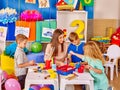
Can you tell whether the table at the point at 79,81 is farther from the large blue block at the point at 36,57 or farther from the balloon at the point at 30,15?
the balloon at the point at 30,15

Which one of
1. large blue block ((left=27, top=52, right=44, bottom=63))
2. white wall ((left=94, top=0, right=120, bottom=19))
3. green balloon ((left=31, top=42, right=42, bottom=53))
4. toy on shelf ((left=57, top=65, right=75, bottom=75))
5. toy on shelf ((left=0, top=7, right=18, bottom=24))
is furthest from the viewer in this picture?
white wall ((left=94, top=0, right=120, bottom=19))

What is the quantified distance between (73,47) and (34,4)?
66.3 inches

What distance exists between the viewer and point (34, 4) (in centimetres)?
544

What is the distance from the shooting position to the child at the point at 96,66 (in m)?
3.09

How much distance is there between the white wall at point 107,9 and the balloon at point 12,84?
2644 mm

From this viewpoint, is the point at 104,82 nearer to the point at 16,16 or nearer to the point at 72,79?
the point at 72,79

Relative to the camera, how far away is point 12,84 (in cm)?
340

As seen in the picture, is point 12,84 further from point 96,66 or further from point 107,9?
point 107,9

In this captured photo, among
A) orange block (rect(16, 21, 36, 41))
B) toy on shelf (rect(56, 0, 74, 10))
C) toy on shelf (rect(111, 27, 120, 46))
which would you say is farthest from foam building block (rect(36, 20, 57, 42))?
toy on shelf (rect(111, 27, 120, 46))

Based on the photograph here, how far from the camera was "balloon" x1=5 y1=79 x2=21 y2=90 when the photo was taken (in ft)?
11.2

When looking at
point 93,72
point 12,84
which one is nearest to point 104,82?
point 93,72

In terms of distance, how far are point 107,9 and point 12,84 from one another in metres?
2.87

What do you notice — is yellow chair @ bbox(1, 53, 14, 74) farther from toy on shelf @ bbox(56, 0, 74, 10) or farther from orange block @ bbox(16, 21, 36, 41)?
toy on shelf @ bbox(56, 0, 74, 10)

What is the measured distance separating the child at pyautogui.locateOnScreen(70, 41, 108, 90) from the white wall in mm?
2491
